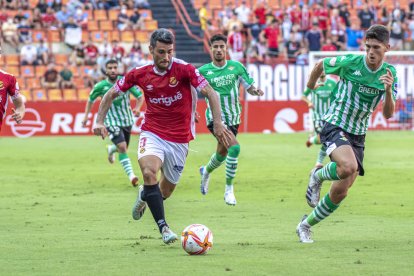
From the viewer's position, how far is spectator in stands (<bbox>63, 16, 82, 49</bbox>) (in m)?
37.9

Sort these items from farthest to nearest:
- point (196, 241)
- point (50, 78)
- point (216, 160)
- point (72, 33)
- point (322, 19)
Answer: point (322, 19) → point (72, 33) → point (50, 78) → point (216, 160) → point (196, 241)

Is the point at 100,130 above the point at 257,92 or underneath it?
above

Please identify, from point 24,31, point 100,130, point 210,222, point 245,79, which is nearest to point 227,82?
point 245,79

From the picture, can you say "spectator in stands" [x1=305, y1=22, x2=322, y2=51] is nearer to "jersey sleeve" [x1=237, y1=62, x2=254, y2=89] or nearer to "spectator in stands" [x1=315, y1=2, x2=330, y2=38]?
"spectator in stands" [x1=315, y1=2, x2=330, y2=38]

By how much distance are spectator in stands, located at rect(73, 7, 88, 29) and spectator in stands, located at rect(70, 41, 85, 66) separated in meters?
1.30

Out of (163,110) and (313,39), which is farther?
(313,39)

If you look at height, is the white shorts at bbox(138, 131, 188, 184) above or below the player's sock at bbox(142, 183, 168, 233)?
above

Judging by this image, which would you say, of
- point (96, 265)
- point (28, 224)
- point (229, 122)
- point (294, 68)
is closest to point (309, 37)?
point (294, 68)

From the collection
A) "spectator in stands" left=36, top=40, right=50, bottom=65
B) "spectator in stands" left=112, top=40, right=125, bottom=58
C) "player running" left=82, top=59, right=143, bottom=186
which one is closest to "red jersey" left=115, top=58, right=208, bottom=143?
"player running" left=82, top=59, right=143, bottom=186

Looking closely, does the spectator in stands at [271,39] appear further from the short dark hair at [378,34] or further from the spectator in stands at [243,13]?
the short dark hair at [378,34]

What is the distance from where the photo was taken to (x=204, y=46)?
40125mm

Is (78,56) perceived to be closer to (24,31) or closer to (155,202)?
(24,31)

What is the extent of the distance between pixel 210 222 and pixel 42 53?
2480 centimetres

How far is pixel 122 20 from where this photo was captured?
39.5 metres
